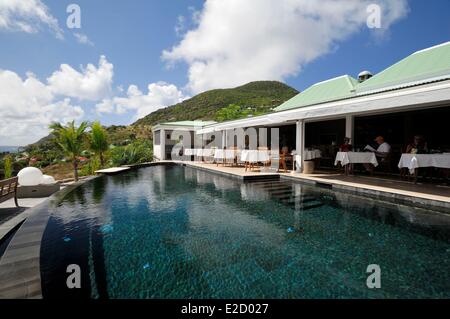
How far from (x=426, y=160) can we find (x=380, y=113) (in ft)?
15.3

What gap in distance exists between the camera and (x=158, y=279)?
108 inches

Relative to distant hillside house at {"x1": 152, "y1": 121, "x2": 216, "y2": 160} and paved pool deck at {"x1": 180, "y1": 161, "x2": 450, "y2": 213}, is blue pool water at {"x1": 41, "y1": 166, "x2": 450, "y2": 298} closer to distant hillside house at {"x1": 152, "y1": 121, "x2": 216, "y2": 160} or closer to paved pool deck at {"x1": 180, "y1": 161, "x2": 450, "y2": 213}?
paved pool deck at {"x1": 180, "y1": 161, "x2": 450, "y2": 213}

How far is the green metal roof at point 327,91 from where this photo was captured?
14.2 m

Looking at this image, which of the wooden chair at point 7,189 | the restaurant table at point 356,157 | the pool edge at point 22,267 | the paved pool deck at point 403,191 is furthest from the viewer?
the restaurant table at point 356,157

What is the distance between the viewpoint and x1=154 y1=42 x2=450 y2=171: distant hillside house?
758cm

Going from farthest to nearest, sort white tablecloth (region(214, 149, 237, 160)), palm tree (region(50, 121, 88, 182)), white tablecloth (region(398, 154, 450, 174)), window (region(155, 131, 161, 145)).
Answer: window (region(155, 131, 161, 145)) < white tablecloth (region(214, 149, 237, 160)) < palm tree (region(50, 121, 88, 182)) < white tablecloth (region(398, 154, 450, 174))

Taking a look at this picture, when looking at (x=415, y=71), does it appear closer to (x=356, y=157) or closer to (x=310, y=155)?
(x=356, y=157)

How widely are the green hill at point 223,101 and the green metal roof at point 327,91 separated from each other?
28.6 metres

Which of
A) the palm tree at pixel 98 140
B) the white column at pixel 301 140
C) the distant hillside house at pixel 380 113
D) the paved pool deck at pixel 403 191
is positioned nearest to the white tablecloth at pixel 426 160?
the paved pool deck at pixel 403 191

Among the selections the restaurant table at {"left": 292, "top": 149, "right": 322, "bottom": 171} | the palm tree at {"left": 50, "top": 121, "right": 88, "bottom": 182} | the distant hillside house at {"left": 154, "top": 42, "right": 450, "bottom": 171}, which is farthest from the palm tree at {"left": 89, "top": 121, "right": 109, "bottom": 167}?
the restaurant table at {"left": 292, "top": 149, "right": 322, "bottom": 171}

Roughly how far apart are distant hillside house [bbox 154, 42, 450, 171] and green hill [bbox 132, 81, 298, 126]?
104 feet

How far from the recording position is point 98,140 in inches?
639

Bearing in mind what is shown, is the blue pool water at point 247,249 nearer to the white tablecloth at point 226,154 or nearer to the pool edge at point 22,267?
the pool edge at point 22,267
